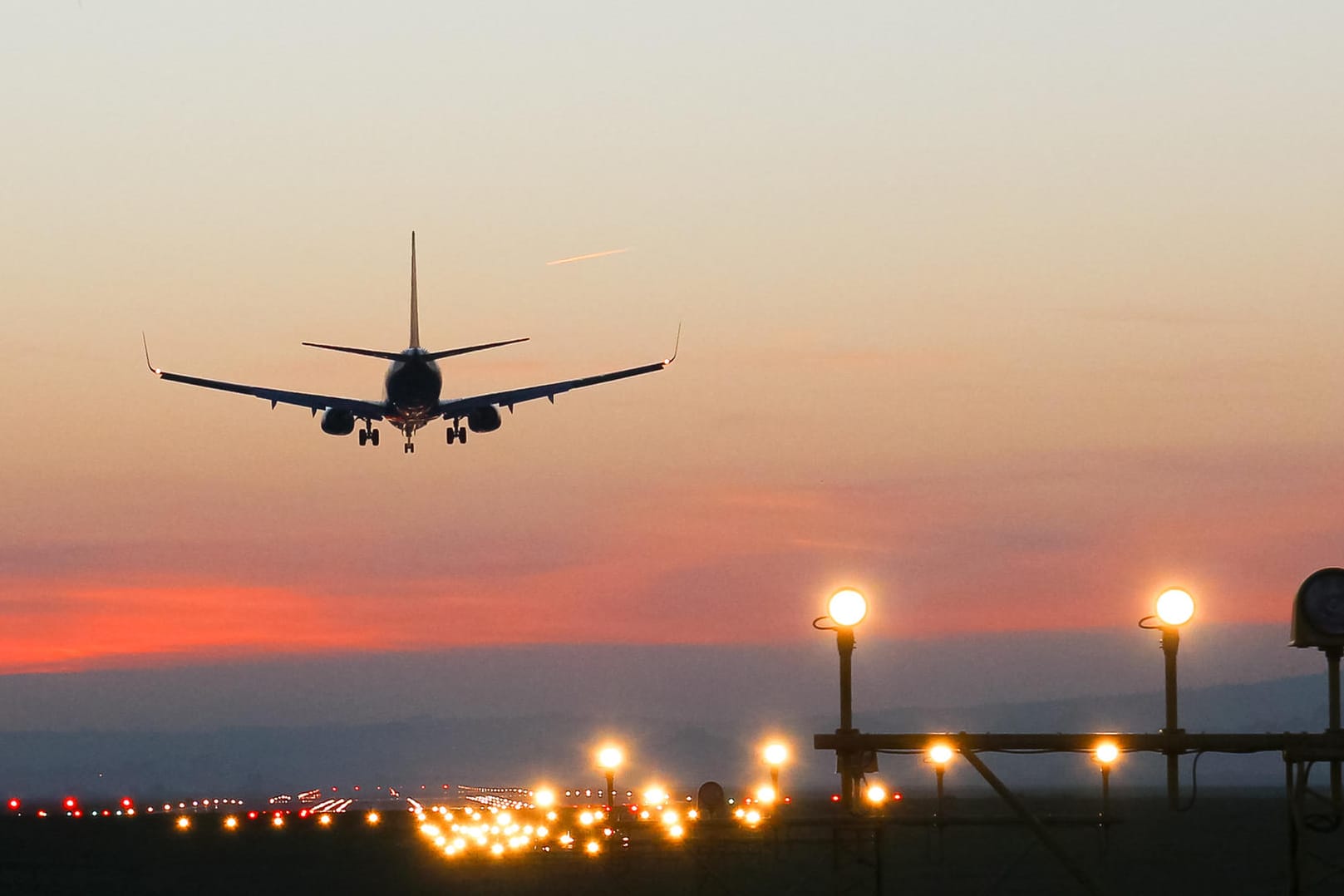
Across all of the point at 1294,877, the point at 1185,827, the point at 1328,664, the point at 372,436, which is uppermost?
the point at 372,436

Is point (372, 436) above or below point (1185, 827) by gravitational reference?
above

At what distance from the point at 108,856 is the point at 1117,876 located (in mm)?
54301

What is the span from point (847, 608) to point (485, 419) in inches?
3567

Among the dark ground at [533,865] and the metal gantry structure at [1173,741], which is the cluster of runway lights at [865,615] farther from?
the dark ground at [533,865]

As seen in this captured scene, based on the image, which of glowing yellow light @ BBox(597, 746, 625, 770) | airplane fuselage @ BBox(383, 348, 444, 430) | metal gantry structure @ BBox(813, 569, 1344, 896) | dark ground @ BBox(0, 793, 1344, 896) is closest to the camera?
metal gantry structure @ BBox(813, 569, 1344, 896)

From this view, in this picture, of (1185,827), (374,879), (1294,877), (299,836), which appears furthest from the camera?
(1185,827)

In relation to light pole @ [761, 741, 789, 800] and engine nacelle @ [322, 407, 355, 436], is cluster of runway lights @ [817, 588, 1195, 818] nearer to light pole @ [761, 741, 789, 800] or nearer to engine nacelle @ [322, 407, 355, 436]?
light pole @ [761, 741, 789, 800]

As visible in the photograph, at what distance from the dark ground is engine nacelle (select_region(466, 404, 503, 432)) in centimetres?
2435

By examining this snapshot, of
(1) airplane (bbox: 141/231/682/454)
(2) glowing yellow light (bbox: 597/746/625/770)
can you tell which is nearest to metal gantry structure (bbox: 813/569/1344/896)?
(2) glowing yellow light (bbox: 597/746/625/770)

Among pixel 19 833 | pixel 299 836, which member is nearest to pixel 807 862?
pixel 299 836

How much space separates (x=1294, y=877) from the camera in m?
28.7

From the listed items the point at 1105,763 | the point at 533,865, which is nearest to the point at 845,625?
the point at 1105,763

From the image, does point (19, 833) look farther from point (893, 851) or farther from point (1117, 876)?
point (1117, 876)

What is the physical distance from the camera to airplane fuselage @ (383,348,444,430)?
116188 mm
